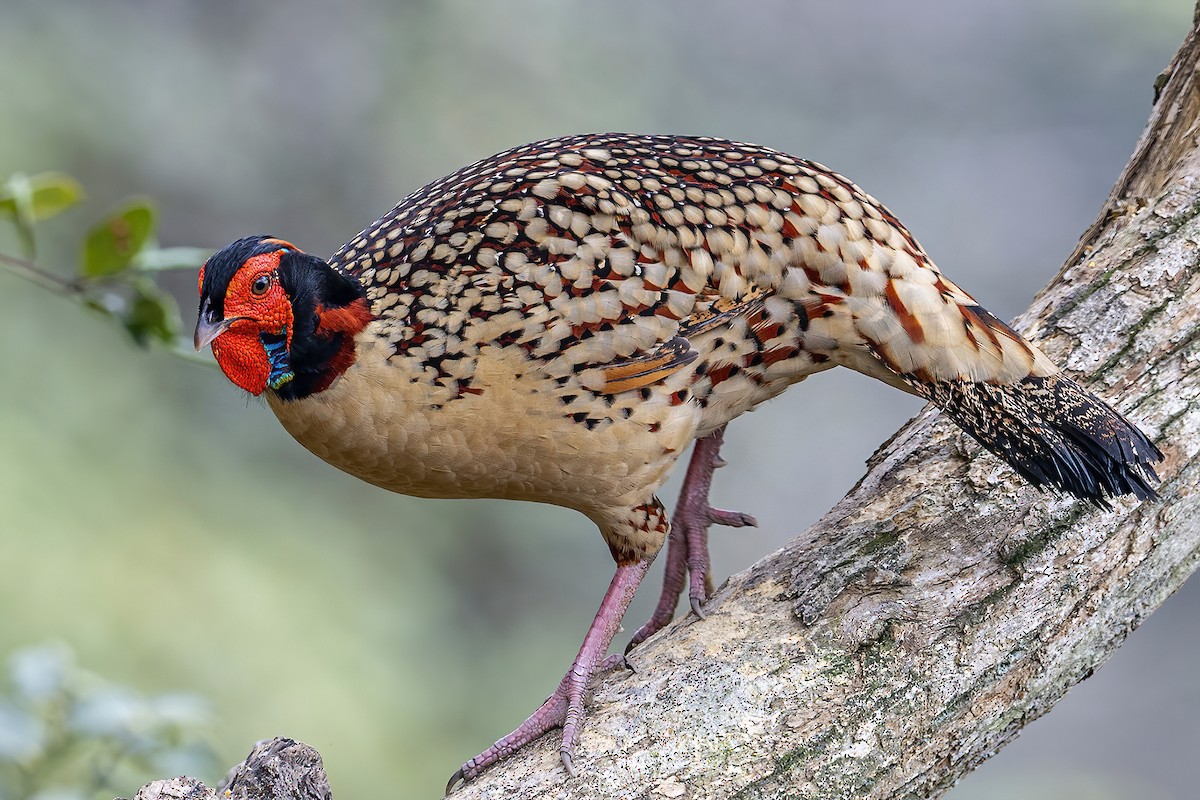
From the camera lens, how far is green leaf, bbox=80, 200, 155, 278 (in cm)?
239

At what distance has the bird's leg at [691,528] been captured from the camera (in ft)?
10.5

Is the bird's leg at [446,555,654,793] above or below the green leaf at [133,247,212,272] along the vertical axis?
below

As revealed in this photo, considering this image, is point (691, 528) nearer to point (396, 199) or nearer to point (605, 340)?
point (605, 340)

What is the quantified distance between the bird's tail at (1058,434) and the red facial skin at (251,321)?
4.85 ft

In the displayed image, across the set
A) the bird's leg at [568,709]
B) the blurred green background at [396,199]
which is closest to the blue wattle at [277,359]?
the bird's leg at [568,709]

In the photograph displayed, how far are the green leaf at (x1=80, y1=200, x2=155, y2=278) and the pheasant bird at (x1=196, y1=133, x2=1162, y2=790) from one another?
0.22 meters

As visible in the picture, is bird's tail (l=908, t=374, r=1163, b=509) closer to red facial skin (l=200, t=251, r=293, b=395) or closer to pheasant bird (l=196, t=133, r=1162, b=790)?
pheasant bird (l=196, t=133, r=1162, b=790)

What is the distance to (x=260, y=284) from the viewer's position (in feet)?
7.69

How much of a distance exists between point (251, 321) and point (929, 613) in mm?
1664

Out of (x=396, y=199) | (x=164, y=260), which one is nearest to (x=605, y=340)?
(x=164, y=260)

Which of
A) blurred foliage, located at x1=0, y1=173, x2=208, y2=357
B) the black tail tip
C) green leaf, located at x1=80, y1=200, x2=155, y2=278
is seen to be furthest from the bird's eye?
the black tail tip

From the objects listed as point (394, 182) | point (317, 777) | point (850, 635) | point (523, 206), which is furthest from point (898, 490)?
point (394, 182)

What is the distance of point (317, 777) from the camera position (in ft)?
7.88

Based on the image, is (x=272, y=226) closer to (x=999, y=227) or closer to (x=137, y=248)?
(x=999, y=227)
